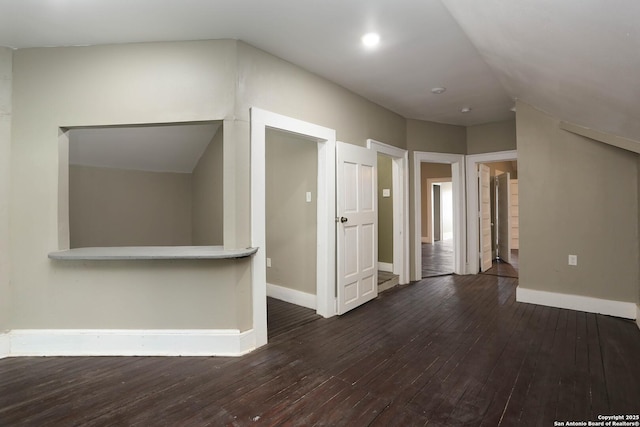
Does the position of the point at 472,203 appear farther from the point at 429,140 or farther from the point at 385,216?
the point at 385,216

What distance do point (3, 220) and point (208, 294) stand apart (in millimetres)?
1668

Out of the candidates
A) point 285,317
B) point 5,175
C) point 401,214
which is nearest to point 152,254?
point 5,175

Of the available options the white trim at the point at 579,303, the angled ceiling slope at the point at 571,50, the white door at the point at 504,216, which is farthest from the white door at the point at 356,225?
A: the white door at the point at 504,216

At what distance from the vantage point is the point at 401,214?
4398mm

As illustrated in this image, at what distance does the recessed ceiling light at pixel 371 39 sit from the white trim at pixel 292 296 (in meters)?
2.52

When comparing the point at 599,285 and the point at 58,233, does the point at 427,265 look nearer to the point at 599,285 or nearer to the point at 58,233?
the point at 599,285

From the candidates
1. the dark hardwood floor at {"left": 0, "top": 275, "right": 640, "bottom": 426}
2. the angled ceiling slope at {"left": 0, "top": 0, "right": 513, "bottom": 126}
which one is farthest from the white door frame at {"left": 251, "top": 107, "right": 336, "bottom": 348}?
the angled ceiling slope at {"left": 0, "top": 0, "right": 513, "bottom": 126}

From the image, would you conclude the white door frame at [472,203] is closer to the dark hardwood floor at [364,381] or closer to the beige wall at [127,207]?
the dark hardwood floor at [364,381]

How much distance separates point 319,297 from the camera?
10.7ft

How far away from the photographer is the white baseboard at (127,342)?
2389 millimetres

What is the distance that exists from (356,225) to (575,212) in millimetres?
2396

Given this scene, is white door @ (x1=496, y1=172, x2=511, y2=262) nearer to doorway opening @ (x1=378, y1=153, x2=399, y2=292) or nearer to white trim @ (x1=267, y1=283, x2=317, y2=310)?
doorway opening @ (x1=378, y1=153, x2=399, y2=292)

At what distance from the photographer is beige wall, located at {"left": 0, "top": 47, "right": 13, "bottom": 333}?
2.37 meters

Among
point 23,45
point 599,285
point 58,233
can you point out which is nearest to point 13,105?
point 23,45
